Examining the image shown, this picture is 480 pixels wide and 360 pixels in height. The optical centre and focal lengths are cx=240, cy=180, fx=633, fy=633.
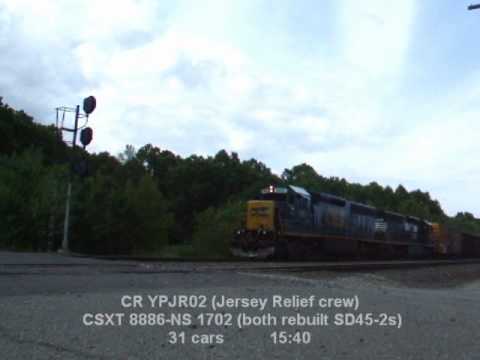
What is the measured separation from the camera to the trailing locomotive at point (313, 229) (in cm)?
2916

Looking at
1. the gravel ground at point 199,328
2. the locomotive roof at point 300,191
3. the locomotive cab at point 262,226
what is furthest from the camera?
the locomotive roof at point 300,191

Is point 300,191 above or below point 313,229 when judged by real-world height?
above

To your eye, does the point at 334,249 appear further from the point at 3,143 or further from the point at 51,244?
the point at 3,143

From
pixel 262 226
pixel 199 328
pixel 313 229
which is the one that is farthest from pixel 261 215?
pixel 199 328

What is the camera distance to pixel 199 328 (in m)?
6.92

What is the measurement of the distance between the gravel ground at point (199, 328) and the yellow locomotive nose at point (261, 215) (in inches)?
672

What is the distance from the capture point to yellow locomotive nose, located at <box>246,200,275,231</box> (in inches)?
1153

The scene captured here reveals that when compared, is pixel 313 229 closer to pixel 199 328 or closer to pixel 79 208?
pixel 79 208

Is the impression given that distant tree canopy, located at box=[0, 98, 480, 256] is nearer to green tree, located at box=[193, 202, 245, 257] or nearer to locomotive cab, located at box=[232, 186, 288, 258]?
green tree, located at box=[193, 202, 245, 257]

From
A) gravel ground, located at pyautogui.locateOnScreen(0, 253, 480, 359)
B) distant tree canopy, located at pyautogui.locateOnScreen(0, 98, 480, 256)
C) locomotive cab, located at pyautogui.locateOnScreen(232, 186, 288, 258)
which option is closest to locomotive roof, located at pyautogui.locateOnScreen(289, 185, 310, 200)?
locomotive cab, located at pyautogui.locateOnScreen(232, 186, 288, 258)

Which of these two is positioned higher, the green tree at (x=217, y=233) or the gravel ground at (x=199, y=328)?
the green tree at (x=217, y=233)

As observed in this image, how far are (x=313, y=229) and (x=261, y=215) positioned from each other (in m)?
3.38

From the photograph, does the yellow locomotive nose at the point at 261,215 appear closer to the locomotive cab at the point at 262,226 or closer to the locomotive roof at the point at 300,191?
the locomotive cab at the point at 262,226

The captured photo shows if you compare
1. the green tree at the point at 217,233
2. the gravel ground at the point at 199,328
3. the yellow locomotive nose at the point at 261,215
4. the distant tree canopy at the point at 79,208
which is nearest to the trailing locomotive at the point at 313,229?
the yellow locomotive nose at the point at 261,215
